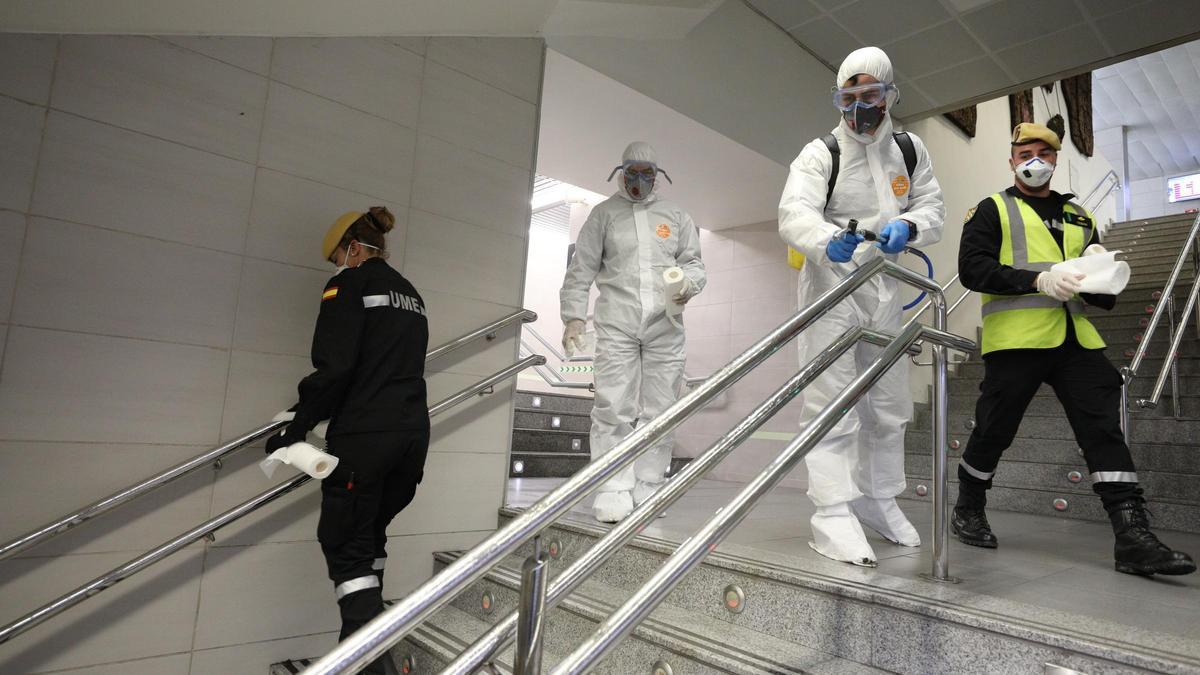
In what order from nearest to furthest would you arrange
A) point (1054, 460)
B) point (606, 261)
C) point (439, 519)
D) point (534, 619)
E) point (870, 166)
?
1. point (534, 619)
2. point (870, 166)
3. point (439, 519)
4. point (606, 261)
5. point (1054, 460)

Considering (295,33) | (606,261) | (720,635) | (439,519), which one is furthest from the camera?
(606,261)

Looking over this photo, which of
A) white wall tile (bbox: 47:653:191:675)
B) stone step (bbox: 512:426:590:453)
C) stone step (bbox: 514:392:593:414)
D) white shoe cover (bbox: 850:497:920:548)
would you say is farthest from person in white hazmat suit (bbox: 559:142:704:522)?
stone step (bbox: 514:392:593:414)

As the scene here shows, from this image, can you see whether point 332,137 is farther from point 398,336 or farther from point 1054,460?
point 1054,460

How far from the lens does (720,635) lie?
181cm

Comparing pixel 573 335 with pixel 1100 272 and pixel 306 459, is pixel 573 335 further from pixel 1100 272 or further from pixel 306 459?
pixel 1100 272

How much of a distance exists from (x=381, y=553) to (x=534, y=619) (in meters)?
1.66

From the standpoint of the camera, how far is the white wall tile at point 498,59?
132 inches

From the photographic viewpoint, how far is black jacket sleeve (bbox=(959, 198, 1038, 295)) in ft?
7.35

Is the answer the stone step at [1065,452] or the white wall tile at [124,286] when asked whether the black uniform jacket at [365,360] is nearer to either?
the white wall tile at [124,286]

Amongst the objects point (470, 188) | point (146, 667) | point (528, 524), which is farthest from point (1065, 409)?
point (146, 667)

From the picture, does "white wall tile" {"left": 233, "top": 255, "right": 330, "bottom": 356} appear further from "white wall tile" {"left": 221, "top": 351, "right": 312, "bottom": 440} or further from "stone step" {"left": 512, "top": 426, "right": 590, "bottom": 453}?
"stone step" {"left": 512, "top": 426, "right": 590, "bottom": 453}

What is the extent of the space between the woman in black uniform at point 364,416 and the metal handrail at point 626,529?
1.19 m

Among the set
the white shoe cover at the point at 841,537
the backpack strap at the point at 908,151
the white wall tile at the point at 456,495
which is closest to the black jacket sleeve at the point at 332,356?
the white wall tile at the point at 456,495

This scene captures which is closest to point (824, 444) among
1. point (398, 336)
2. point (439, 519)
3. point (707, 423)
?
point (398, 336)
